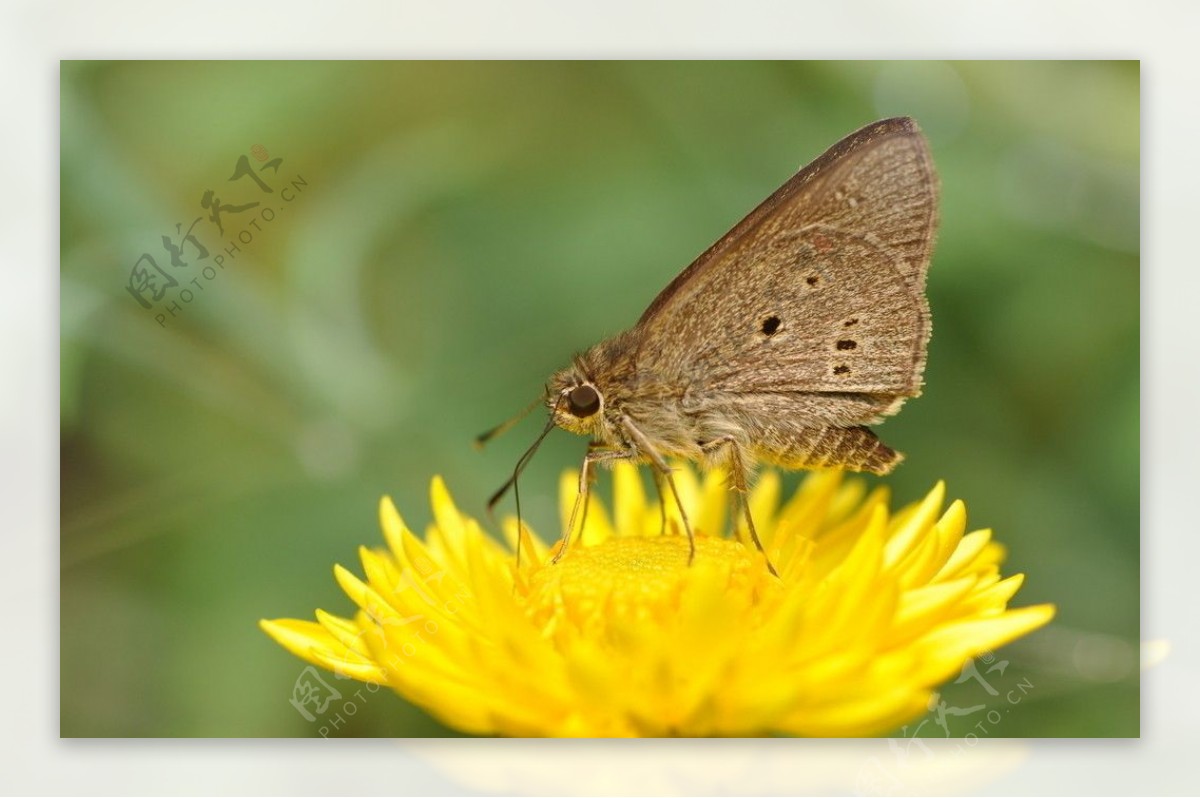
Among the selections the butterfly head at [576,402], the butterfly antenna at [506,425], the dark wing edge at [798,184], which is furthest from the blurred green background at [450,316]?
the butterfly head at [576,402]

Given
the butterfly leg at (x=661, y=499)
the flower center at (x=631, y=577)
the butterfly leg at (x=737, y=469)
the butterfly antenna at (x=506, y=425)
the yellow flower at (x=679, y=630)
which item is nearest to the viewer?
the yellow flower at (x=679, y=630)

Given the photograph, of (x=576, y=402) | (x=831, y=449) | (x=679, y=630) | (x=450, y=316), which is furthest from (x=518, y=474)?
(x=679, y=630)

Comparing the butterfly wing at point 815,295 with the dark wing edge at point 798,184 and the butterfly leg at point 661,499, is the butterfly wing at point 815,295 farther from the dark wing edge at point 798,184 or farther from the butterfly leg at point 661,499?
the butterfly leg at point 661,499

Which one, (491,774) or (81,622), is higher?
(81,622)

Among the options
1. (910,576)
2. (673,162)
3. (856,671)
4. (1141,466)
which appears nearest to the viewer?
(856,671)

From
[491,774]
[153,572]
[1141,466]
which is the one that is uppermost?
[1141,466]

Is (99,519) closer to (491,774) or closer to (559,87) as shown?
(491,774)

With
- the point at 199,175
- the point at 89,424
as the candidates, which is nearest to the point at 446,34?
the point at 199,175

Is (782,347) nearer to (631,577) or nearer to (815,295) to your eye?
(815,295)
